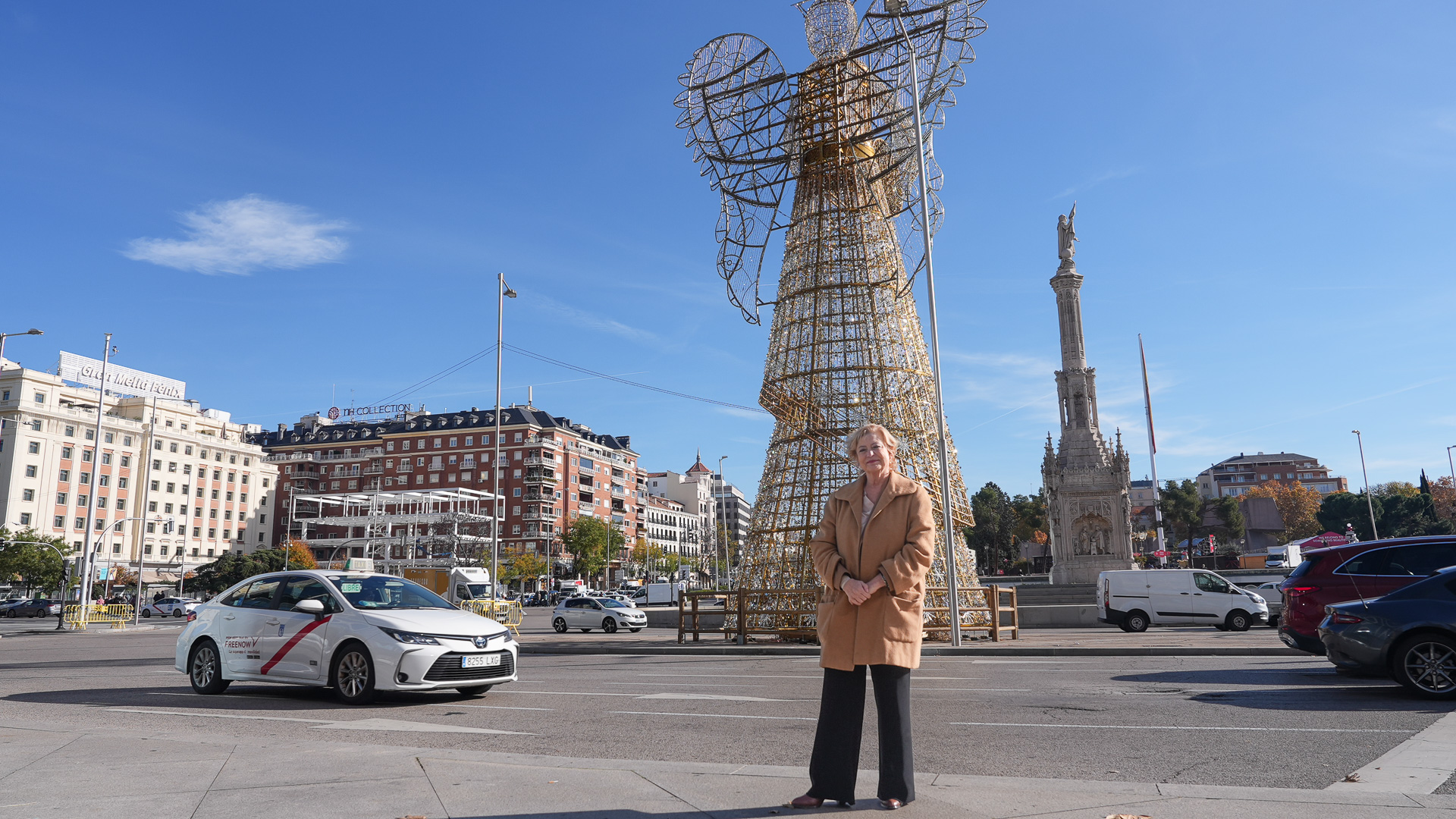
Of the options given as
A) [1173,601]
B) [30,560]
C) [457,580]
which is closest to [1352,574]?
[1173,601]

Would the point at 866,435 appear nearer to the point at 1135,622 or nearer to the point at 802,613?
the point at 802,613

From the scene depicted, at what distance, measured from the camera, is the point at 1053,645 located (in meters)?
18.7

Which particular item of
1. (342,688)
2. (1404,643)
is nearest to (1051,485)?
(1404,643)

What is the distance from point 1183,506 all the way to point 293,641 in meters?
109

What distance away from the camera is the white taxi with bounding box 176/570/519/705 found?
377 inches

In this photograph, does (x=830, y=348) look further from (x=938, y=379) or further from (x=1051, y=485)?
(x=1051, y=485)

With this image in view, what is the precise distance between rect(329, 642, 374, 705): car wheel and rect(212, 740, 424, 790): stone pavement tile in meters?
2.62

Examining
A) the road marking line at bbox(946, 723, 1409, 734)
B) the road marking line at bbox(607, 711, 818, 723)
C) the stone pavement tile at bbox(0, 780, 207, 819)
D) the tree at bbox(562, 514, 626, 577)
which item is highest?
the tree at bbox(562, 514, 626, 577)

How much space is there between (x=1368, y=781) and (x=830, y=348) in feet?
56.7

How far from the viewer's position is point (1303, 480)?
16638 centimetres

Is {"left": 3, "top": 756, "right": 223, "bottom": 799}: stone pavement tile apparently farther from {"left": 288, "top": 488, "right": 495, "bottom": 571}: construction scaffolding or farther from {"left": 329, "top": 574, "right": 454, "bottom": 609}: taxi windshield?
{"left": 288, "top": 488, "right": 495, "bottom": 571}: construction scaffolding

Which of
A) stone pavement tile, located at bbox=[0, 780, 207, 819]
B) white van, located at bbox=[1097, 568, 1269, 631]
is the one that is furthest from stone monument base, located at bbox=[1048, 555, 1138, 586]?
stone pavement tile, located at bbox=[0, 780, 207, 819]

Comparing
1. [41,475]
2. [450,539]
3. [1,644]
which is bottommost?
[1,644]

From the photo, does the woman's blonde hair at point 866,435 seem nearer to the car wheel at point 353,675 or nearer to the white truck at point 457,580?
the car wheel at point 353,675
